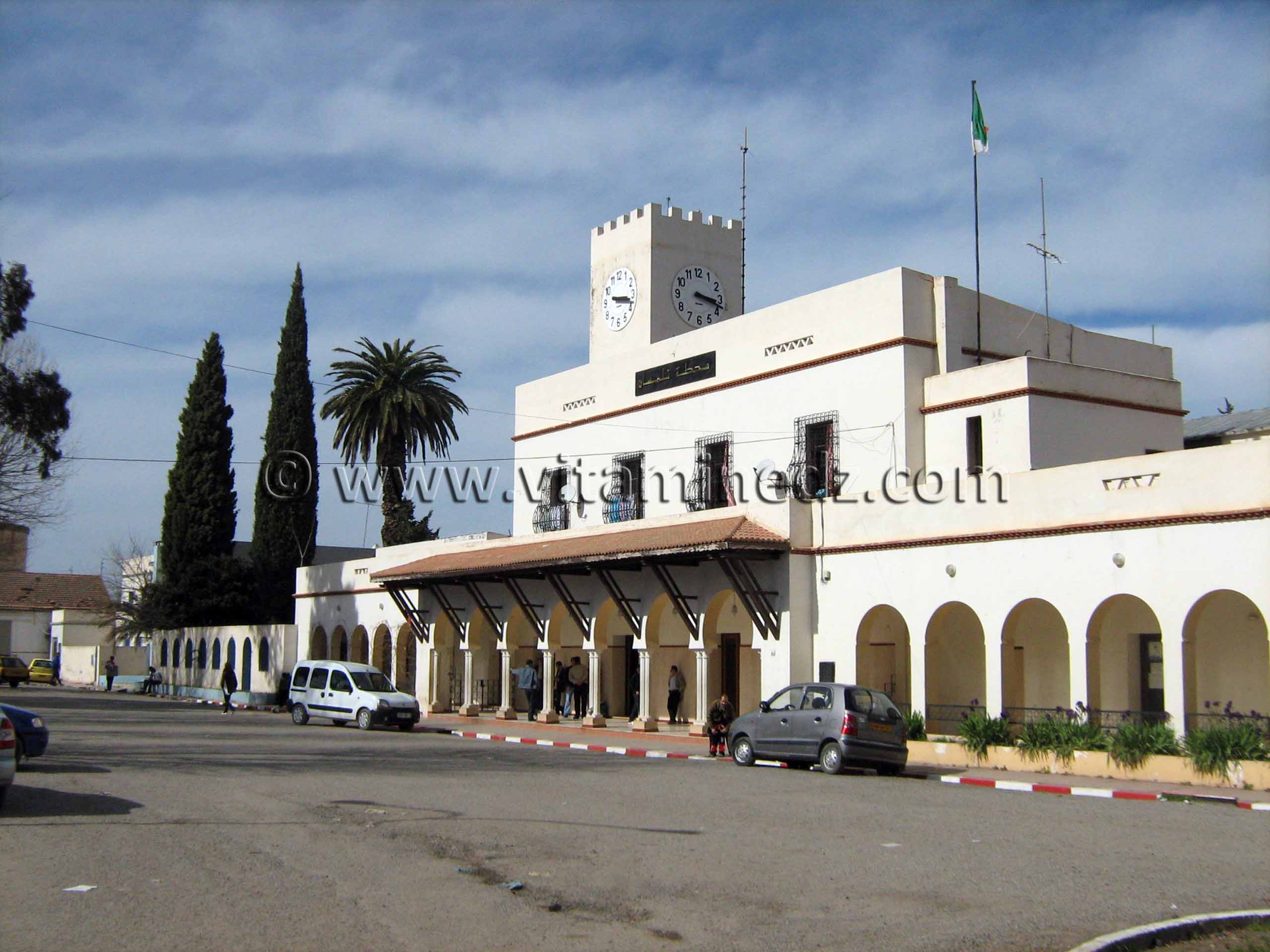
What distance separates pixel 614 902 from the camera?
8.90 meters

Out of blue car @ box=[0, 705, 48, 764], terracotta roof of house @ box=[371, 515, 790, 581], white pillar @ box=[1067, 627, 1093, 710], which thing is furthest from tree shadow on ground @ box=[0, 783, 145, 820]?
white pillar @ box=[1067, 627, 1093, 710]

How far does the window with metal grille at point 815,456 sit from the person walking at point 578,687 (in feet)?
31.5

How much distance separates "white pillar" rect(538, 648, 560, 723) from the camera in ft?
108

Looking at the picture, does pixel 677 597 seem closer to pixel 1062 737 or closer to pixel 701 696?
pixel 701 696

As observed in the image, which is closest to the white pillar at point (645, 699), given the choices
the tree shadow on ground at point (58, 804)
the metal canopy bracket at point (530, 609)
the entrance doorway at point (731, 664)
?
the entrance doorway at point (731, 664)

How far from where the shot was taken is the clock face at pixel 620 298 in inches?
1528

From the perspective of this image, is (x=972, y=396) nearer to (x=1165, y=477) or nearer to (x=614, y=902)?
A: (x=1165, y=477)

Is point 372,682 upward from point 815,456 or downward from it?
downward

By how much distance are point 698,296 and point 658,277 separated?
1.64m

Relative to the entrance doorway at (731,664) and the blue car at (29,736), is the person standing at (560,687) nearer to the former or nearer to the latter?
the entrance doorway at (731,664)

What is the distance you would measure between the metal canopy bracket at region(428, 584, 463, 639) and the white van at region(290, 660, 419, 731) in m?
4.77

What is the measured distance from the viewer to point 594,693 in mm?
31516

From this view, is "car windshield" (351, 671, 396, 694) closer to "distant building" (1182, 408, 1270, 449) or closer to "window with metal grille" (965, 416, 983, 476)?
"window with metal grille" (965, 416, 983, 476)

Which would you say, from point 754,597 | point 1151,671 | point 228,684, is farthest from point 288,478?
point 1151,671
